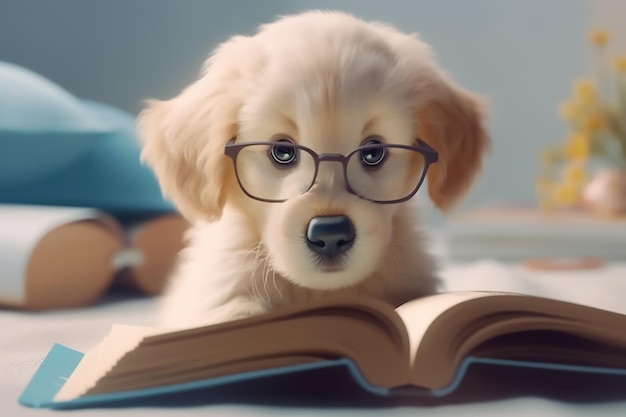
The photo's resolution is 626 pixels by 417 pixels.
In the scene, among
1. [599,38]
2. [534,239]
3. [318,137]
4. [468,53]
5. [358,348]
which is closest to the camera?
[358,348]

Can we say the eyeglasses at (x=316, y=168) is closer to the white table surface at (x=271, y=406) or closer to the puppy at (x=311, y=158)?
the puppy at (x=311, y=158)

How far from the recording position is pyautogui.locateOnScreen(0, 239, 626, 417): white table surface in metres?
0.81

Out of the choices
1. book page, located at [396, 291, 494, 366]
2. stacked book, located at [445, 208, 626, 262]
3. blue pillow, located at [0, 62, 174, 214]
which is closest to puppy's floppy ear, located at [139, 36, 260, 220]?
book page, located at [396, 291, 494, 366]

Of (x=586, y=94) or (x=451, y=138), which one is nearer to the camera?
(x=451, y=138)

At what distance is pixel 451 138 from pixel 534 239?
1473 millimetres

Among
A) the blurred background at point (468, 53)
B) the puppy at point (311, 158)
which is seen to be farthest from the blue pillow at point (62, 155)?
the blurred background at point (468, 53)

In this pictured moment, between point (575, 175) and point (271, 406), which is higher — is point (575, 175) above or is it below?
above

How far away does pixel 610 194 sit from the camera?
2605 mm

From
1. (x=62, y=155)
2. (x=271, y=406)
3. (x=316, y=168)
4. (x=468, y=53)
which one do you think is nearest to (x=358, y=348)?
(x=271, y=406)

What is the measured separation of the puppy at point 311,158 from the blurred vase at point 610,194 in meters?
1.66

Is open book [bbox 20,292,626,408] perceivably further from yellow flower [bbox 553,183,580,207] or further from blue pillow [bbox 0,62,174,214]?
yellow flower [bbox 553,183,580,207]

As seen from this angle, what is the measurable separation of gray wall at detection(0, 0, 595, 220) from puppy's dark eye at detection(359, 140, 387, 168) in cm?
205

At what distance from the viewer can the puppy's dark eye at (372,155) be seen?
0.95 metres

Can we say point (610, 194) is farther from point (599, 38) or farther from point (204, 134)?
point (204, 134)
